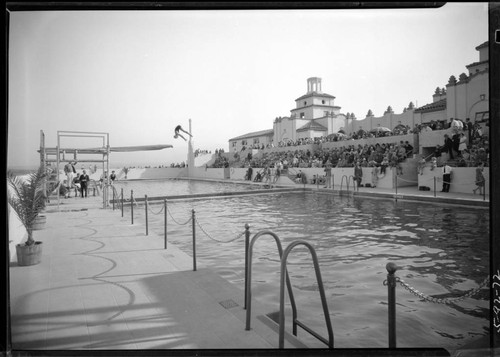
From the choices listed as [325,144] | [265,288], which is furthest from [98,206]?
[325,144]

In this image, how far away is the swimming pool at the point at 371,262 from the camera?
13.0 ft

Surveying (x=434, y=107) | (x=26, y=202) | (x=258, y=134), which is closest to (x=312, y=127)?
(x=258, y=134)

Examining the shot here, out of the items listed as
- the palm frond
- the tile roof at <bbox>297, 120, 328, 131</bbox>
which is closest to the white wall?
the palm frond

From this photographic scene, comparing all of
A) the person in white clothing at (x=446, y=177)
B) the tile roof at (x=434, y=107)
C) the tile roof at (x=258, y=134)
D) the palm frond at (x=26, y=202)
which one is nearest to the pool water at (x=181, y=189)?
the person in white clothing at (x=446, y=177)

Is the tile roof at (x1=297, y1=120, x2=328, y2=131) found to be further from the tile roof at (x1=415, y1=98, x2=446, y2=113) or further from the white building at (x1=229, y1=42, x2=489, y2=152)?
the tile roof at (x1=415, y1=98, x2=446, y2=113)

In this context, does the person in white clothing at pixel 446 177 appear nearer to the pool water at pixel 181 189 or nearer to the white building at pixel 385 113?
the white building at pixel 385 113

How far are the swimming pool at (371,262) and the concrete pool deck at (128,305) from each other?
698mm

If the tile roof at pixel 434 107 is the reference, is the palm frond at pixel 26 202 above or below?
below

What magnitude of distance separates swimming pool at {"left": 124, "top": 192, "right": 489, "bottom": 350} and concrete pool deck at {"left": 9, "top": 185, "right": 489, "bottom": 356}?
0.70 metres

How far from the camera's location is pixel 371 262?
6332 mm

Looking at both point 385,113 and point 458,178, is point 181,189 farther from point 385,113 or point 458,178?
point 385,113

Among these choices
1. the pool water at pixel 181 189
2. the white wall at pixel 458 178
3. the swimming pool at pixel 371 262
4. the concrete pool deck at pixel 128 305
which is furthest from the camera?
the pool water at pixel 181 189

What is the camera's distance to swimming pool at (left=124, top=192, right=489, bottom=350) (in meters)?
3.97

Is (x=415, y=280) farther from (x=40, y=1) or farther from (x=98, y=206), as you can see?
(x=98, y=206)
